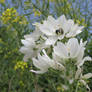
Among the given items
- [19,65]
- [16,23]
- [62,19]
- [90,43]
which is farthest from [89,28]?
[62,19]

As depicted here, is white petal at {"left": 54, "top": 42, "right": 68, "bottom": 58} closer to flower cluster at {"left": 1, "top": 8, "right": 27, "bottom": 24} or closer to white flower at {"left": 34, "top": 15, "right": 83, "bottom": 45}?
white flower at {"left": 34, "top": 15, "right": 83, "bottom": 45}

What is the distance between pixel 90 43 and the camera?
200 centimetres

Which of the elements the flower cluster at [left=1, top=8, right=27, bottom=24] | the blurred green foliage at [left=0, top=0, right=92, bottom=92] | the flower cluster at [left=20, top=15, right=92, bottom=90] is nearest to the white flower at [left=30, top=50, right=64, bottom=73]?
the flower cluster at [left=20, top=15, right=92, bottom=90]

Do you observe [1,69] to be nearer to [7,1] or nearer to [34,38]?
[7,1]

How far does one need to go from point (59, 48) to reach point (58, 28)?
15 cm

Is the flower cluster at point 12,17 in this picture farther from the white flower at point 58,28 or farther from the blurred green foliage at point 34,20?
the white flower at point 58,28

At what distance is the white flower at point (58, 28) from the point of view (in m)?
0.80

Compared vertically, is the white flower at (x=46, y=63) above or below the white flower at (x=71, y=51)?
below

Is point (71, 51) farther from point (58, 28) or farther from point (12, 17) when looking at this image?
point (12, 17)

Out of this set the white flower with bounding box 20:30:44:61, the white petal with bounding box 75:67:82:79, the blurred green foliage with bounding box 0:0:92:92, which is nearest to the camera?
the white petal with bounding box 75:67:82:79

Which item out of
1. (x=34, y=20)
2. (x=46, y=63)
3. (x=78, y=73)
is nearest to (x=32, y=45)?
(x=46, y=63)

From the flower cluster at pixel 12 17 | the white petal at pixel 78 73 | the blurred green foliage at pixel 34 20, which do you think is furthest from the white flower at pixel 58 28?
the flower cluster at pixel 12 17

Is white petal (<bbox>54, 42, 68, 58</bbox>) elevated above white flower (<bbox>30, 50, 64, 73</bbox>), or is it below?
above

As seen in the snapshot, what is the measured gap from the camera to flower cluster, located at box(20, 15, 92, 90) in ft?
2.36
